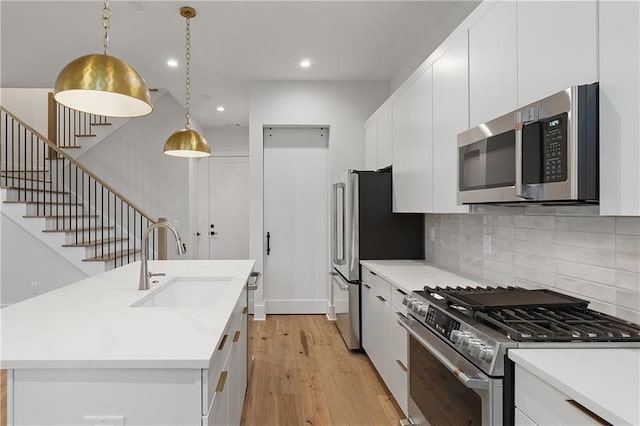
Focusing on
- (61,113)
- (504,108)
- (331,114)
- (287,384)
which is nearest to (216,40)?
(331,114)

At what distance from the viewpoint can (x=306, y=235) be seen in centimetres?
481

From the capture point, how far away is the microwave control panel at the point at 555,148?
48.8 inches

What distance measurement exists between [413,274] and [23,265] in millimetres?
4846

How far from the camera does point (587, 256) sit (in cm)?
161

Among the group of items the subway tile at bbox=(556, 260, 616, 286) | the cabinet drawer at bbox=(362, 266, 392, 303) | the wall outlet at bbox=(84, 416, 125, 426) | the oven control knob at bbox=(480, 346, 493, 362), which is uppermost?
the subway tile at bbox=(556, 260, 616, 286)

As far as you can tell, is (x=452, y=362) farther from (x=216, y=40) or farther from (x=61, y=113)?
(x=61, y=113)

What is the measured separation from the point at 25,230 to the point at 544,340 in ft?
18.5

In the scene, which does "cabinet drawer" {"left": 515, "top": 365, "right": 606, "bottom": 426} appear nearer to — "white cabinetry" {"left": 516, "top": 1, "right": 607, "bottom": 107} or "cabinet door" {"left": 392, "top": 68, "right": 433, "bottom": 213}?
"white cabinetry" {"left": 516, "top": 1, "right": 607, "bottom": 107}

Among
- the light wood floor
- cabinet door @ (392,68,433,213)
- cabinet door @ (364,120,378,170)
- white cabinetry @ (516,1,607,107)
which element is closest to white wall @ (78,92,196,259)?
the light wood floor

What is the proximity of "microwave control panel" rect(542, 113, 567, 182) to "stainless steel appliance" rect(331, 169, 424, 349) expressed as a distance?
2.08 meters

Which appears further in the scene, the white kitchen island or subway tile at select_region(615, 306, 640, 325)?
subway tile at select_region(615, 306, 640, 325)

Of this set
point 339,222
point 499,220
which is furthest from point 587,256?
point 339,222

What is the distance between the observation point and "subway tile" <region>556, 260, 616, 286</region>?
1.50 metres

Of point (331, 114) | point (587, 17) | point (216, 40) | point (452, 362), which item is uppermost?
point (216, 40)
